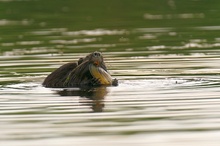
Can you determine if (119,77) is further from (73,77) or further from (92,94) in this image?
(92,94)

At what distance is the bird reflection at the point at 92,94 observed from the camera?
14943 mm

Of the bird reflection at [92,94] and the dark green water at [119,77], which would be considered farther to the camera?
the bird reflection at [92,94]

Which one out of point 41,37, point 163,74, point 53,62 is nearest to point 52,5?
point 41,37

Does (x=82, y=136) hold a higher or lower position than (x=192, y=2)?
Result: lower

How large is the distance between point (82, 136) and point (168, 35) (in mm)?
15148

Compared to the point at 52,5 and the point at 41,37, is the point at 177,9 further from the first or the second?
A: the point at 41,37

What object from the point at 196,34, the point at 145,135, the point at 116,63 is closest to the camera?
the point at 145,135

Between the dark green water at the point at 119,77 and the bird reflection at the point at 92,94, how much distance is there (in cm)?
2

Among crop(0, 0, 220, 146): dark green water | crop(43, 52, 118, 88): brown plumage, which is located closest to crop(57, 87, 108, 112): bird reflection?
crop(0, 0, 220, 146): dark green water

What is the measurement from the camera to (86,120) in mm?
13125

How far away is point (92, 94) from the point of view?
53.4 ft

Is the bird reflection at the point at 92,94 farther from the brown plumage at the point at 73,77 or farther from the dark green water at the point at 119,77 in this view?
the brown plumage at the point at 73,77

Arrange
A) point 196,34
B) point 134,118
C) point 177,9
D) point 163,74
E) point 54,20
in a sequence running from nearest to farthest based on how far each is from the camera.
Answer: point 134,118 → point 163,74 → point 196,34 → point 54,20 → point 177,9

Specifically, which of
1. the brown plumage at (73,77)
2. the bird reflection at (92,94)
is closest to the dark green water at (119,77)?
the bird reflection at (92,94)
